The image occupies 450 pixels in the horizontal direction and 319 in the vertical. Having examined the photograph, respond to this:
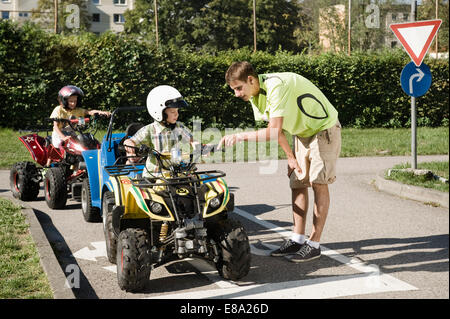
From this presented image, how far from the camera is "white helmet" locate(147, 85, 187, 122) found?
5109mm

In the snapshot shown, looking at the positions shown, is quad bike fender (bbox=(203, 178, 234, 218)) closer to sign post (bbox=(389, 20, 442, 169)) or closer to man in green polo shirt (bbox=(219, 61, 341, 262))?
man in green polo shirt (bbox=(219, 61, 341, 262))

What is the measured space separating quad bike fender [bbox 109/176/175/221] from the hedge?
12.9m

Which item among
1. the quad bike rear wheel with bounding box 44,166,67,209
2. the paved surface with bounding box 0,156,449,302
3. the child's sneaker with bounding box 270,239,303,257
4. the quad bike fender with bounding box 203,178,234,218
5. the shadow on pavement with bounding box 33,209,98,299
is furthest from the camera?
the quad bike rear wheel with bounding box 44,166,67,209

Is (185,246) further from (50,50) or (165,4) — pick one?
(165,4)

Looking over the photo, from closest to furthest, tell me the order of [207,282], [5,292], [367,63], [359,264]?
[5,292] < [207,282] < [359,264] < [367,63]

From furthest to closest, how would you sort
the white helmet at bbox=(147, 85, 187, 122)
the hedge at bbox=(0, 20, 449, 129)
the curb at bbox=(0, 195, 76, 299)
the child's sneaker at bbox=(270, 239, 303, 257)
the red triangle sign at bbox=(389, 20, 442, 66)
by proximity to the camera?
1. the hedge at bbox=(0, 20, 449, 129)
2. the red triangle sign at bbox=(389, 20, 442, 66)
3. the child's sneaker at bbox=(270, 239, 303, 257)
4. the white helmet at bbox=(147, 85, 187, 122)
5. the curb at bbox=(0, 195, 76, 299)

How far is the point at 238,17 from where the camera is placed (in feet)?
178

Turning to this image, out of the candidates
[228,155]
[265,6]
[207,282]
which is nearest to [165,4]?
[265,6]

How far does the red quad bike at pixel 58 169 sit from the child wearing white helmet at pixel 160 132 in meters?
2.18

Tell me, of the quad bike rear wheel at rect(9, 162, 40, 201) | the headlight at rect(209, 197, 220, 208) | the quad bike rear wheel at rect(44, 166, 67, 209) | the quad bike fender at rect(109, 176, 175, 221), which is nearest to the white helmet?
the quad bike fender at rect(109, 176, 175, 221)

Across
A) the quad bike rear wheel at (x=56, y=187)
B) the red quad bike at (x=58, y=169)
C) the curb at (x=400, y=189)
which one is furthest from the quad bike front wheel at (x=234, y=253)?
the quad bike rear wheel at (x=56, y=187)

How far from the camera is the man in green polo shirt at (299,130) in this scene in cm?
493

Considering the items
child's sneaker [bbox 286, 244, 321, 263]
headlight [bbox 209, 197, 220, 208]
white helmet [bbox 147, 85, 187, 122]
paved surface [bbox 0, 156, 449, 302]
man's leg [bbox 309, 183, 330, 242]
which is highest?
white helmet [bbox 147, 85, 187, 122]
